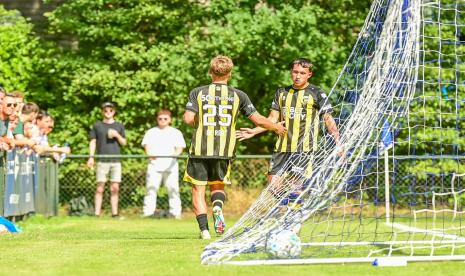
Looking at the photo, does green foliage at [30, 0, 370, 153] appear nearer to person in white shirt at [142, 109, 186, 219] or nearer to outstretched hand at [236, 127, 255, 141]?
person in white shirt at [142, 109, 186, 219]

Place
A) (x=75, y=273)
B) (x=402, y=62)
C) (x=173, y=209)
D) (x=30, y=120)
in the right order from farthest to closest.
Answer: (x=173, y=209)
(x=30, y=120)
(x=402, y=62)
(x=75, y=273)

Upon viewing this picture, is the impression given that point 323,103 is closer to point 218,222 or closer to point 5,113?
point 218,222

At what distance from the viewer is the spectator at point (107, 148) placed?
15852mm

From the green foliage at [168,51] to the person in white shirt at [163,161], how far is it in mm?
1084

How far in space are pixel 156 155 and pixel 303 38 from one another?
3.08 metres

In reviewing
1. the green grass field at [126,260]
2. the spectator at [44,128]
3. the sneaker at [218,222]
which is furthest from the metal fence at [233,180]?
the sneaker at [218,222]

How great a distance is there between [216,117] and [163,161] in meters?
6.87

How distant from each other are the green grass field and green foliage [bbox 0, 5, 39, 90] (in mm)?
7305

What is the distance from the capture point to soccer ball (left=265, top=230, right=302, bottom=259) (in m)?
7.41

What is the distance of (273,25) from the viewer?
1648 cm

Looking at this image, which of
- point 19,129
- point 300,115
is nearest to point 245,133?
point 300,115

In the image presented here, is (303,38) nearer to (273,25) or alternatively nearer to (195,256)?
(273,25)

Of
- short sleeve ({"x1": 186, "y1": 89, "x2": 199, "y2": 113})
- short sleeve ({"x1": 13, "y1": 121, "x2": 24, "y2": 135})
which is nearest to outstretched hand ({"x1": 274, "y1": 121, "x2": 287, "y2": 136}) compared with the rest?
short sleeve ({"x1": 186, "y1": 89, "x2": 199, "y2": 113})

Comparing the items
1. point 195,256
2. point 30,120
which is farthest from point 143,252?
point 30,120
